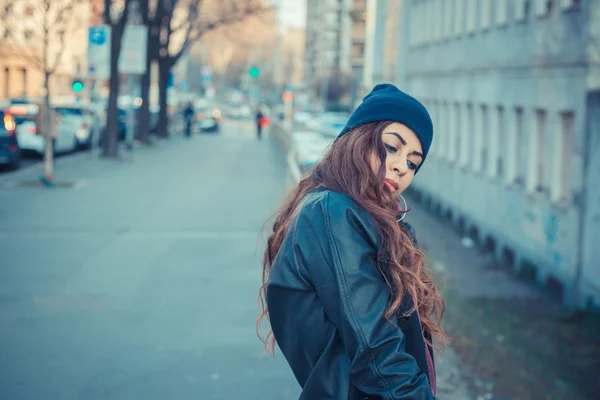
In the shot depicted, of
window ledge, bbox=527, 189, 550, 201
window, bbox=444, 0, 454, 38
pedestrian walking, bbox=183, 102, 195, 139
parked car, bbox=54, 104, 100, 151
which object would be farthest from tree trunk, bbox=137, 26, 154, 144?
window ledge, bbox=527, 189, 550, 201

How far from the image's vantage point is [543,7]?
18609mm

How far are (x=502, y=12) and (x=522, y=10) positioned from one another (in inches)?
62.3

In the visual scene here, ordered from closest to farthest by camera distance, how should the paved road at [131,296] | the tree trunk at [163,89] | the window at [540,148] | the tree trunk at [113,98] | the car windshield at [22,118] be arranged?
the paved road at [131,296] → the window at [540,148] → the tree trunk at [113,98] → the car windshield at [22,118] → the tree trunk at [163,89]

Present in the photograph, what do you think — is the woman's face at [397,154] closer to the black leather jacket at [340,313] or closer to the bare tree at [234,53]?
the black leather jacket at [340,313]

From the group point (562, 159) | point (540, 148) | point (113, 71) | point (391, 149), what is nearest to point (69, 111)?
point (113, 71)

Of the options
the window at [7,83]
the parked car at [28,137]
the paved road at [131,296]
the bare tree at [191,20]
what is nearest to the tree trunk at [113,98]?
the parked car at [28,137]

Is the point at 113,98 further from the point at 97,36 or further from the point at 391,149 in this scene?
the point at 391,149

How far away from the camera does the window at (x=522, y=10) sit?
20.1 metres

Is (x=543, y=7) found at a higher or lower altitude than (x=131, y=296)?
higher

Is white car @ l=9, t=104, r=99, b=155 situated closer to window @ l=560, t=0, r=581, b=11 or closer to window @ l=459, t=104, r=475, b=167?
window @ l=459, t=104, r=475, b=167

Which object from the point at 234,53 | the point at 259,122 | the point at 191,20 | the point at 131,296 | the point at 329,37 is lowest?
the point at 259,122

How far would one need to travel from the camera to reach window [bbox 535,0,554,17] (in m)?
18.2

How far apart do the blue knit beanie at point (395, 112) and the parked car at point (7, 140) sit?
2407 cm

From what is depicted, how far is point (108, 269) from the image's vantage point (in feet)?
38.0
